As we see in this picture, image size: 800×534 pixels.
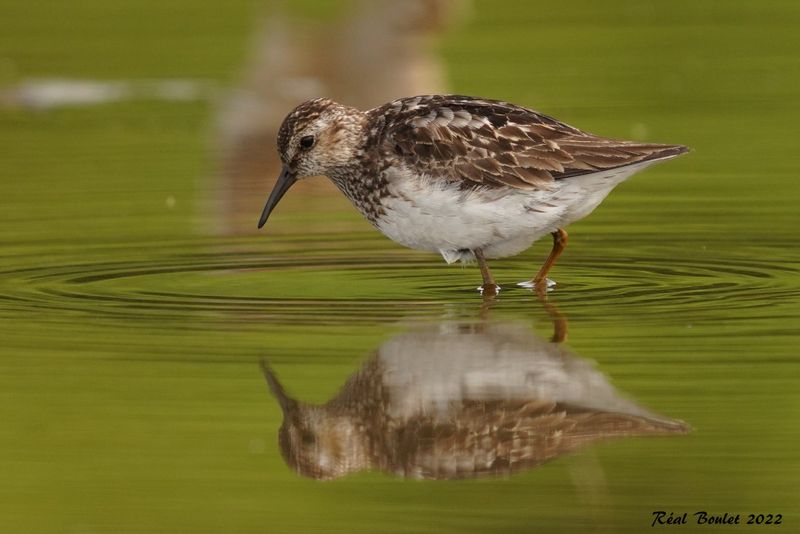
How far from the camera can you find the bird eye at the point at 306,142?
12.6 meters

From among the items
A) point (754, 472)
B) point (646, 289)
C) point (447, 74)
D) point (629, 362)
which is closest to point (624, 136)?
Result: point (447, 74)

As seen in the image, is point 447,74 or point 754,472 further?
point 447,74

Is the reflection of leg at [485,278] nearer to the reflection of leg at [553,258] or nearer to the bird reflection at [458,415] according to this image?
the reflection of leg at [553,258]

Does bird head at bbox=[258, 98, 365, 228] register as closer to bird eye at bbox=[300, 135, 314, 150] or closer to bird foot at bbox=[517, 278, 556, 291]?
bird eye at bbox=[300, 135, 314, 150]

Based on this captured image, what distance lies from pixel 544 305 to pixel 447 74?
→ 11065 mm

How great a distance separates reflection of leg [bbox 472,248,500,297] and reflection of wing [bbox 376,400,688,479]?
133 inches

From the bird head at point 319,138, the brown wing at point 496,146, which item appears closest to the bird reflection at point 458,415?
the brown wing at point 496,146

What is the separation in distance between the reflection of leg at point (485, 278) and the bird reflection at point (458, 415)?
2.09 metres

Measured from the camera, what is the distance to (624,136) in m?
18.0

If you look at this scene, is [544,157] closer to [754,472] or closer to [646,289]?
[646,289]

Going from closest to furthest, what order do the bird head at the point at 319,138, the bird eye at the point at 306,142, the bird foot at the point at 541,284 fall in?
the bird foot at the point at 541,284 < the bird head at the point at 319,138 < the bird eye at the point at 306,142

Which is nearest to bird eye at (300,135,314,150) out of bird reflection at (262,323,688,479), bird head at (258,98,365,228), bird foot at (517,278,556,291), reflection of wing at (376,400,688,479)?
bird head at (258,98,365,228)

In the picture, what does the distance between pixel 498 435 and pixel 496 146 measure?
3965 mm

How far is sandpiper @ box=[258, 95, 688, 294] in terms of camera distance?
11.7 meters
